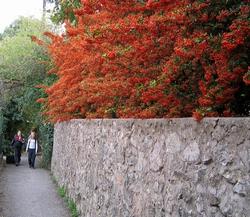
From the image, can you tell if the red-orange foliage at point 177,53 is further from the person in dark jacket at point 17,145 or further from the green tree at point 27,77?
the person in dark jacket at point 17,145

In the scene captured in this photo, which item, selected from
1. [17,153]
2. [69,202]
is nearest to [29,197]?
[69,202]

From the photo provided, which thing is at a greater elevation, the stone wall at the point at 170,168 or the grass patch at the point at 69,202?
the stone wall at the point at 170,168

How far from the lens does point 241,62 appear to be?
13.8 ft

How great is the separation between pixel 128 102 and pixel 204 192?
10.7 ft

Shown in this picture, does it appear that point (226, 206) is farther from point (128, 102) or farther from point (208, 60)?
point (128, 102)

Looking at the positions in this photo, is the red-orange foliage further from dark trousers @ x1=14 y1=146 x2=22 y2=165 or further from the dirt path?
dark trousers @ x1=14 y1=146 x2=22 y2=165

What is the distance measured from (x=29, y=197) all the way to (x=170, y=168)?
8531mm

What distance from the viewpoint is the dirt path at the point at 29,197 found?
10141mm

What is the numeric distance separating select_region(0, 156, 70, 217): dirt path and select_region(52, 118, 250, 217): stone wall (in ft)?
7.82

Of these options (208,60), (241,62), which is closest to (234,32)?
(241,62)

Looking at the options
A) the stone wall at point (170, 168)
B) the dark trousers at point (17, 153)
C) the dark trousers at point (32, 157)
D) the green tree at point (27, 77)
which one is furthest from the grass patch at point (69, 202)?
the dark trousers at point (17, 153)

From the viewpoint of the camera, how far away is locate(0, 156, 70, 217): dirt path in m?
10.1

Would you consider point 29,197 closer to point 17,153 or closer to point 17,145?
point 17,145

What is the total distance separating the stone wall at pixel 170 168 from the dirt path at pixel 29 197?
2.38 metres
